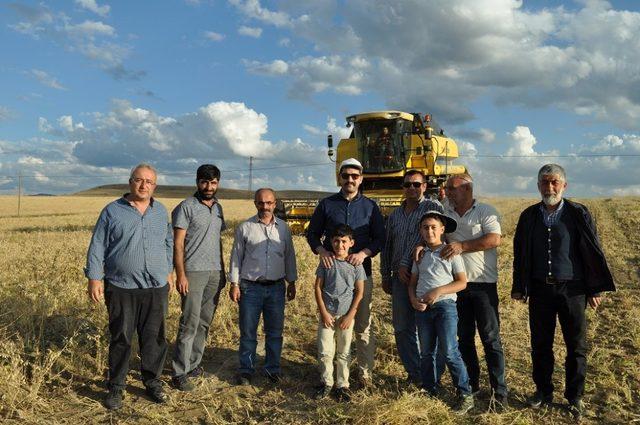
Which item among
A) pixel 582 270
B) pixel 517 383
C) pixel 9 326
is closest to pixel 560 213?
pixel 582 270

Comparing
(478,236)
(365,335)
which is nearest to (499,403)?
(365,335)

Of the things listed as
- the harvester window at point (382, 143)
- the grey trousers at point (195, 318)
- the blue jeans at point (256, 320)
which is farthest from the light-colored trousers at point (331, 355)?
the harvester window at point (382, 143)

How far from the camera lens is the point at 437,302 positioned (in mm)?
4363

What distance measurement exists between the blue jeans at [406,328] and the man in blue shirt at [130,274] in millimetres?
2078

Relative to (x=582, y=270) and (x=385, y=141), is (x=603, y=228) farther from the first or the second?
(x=582, y=270)

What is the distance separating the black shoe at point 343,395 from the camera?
451 centimetres

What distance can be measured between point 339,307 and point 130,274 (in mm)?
1806

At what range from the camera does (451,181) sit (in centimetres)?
464

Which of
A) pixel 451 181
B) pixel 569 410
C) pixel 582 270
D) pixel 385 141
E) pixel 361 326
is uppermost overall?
pixel 385 141

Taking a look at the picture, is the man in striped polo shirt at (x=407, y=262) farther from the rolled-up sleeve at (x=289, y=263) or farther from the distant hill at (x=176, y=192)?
the distant hill at (x=176, y=192)

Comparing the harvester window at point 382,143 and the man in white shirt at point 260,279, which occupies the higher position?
the harvester window at point 382,143

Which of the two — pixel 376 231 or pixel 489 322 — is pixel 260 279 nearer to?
pixel 376 231

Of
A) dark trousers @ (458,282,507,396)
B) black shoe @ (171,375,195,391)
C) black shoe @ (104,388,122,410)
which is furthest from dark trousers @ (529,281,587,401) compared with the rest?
black shoe @ (104,388,122,410)

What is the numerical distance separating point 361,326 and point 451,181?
1.54 m
